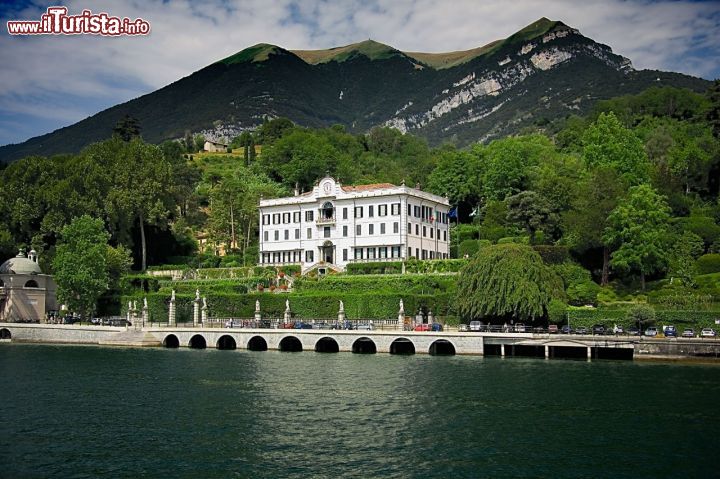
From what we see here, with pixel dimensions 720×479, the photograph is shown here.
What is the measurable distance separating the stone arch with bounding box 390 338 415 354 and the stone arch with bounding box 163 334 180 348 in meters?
21.3

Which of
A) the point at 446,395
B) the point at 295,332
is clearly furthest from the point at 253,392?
the point at 295,332

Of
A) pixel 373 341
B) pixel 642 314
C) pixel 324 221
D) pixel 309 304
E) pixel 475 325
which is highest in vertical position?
pixel 324 221

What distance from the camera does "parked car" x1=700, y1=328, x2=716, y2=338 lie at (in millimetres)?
55062

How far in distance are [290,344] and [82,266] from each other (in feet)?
84.2

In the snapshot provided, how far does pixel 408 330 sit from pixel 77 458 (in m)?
38.4

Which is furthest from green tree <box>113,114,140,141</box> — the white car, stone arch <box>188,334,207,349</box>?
the white car

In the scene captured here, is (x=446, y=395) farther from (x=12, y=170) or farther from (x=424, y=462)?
(x=12, y=170)

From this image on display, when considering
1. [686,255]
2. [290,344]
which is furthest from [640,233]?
[290,344]

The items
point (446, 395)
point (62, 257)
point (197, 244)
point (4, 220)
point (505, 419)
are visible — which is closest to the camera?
point (505, 419)

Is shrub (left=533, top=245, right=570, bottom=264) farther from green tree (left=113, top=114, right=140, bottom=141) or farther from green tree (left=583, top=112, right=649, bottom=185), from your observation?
green tree (left=113, top=114, right=140, bottom=141)

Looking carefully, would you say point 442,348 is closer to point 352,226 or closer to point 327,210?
point 352,226

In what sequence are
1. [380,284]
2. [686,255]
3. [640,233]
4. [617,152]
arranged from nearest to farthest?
[640,233], [686,255], [380,284], [617,152]

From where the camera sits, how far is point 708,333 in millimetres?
55250

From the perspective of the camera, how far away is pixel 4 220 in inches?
3546
